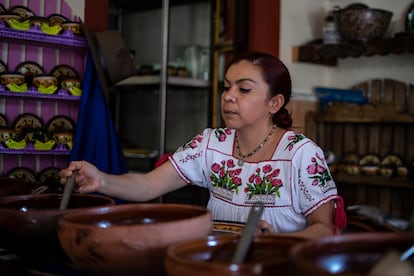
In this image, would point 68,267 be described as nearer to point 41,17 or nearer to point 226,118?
point 226,118

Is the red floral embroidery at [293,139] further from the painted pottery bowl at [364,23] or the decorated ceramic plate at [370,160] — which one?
the decorated ceramic plate at [370,160]

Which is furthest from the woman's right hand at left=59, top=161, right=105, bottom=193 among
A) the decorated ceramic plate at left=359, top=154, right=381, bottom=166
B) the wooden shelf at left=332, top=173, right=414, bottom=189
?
the decorated ceramic plate at left=359, top=154, right=381, bottom=166

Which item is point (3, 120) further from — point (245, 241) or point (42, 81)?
point (245, 241)

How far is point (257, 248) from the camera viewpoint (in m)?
1.06

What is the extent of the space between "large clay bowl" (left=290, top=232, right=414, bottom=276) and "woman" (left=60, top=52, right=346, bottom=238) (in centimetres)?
82

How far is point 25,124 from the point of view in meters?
3.35

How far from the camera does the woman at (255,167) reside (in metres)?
1.98

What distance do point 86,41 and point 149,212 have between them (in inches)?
90.4

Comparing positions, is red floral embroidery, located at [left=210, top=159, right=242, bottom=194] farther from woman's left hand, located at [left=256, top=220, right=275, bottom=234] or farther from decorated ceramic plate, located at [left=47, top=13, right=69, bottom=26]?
decorated ceramic plate, located at [left=47, top=13, right=69, bottom=26]

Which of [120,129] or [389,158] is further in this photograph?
[120,129]

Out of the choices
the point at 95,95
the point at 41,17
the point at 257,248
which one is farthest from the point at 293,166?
the point at 41,17

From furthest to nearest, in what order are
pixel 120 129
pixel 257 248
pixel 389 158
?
pixel 120 129 < pixel 389 158 < pixel 257 248

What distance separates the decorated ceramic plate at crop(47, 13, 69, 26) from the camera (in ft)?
10.9

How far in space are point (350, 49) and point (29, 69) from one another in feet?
7.75
